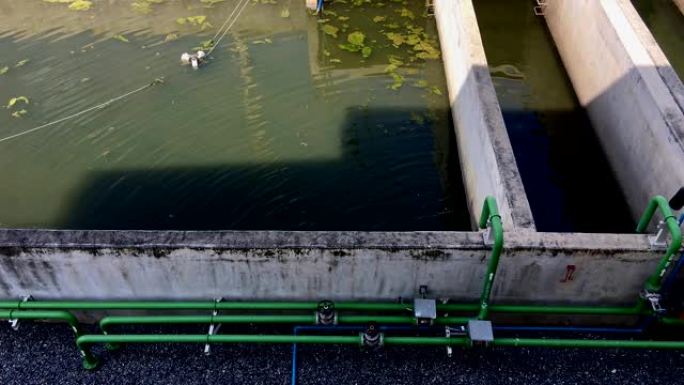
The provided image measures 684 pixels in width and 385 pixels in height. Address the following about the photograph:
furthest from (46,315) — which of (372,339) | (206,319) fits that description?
(372,339)

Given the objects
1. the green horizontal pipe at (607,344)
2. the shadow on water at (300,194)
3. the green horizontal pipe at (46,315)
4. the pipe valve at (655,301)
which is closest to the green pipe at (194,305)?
Result: the green horizontal pipe at (46,315)

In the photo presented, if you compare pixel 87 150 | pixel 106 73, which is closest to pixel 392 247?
pixel 87 150

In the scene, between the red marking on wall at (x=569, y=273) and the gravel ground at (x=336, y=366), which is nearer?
the red marking on wall at (x=569, y=273)

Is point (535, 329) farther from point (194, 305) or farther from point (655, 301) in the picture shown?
point (194, 305)

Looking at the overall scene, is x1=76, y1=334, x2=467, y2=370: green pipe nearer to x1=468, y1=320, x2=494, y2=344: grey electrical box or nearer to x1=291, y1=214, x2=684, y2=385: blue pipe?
x1=468, y1=320, x2=494, y2=344: grey electrical box

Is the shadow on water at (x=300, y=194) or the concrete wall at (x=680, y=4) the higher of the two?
the concrete wall at (x=680, y=4)

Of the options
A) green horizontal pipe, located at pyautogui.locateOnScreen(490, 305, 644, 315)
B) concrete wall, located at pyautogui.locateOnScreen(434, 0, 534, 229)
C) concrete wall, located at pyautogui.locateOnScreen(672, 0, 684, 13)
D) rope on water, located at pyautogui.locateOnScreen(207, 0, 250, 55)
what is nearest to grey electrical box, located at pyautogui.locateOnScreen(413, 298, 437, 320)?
green horizontal pipe, located at pyautogui.locateOnScreen(490, 305, 644, 315)

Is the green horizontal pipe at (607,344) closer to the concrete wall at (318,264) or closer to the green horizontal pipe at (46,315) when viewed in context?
the concrete wall at (318,264)
